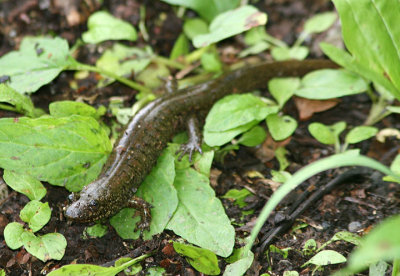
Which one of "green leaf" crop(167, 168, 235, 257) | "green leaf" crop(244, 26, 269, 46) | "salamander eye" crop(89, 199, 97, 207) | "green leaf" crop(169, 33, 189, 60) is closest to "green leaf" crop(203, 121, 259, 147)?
"green leaf" crop(167, 168, 235, 257)

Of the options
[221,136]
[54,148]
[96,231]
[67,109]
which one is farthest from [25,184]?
[221,136]

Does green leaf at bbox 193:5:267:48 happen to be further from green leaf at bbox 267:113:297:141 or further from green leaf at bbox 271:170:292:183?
green leaf at bbox 271:170:292:183

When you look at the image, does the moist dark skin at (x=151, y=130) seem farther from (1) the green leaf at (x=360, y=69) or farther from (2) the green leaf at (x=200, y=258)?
(2) the green leaf at (x=200, y=258)

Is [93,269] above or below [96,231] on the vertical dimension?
above

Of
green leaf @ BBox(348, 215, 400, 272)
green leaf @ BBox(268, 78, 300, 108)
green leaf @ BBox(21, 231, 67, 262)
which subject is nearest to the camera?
green leaf @ BBox(348, 215, 400, 272)

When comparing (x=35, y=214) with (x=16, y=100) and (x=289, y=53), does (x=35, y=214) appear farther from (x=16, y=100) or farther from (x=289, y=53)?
(x=289, y=53)

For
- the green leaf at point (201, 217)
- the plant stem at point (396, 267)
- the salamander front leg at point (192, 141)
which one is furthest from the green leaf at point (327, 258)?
the salamander front leg at point (192, 141)
